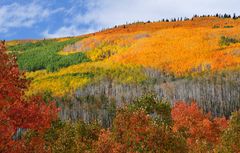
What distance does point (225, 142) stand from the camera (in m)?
56.5

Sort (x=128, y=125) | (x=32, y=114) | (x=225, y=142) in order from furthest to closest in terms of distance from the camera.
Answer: (x=225, y=142) < (x=128, y=125) < (x=32, y=114)

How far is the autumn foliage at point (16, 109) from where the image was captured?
3098cm

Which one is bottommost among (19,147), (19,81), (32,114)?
(19,147)

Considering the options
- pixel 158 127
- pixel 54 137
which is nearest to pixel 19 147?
pixel 158 127

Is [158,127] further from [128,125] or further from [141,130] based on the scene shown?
[128,125]

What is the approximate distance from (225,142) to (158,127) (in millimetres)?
14630

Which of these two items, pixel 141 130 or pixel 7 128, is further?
pixel 141 130

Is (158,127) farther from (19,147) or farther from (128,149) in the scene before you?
(19,147)

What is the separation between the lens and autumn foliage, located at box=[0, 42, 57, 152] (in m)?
31.0

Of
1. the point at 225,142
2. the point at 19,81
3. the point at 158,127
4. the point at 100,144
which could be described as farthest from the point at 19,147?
the point at 225,142

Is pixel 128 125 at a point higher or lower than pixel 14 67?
lower

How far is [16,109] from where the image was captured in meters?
31.7

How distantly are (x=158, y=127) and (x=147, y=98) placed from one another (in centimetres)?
4124

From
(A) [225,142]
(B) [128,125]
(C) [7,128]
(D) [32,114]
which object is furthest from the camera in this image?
(A) [225,142]
